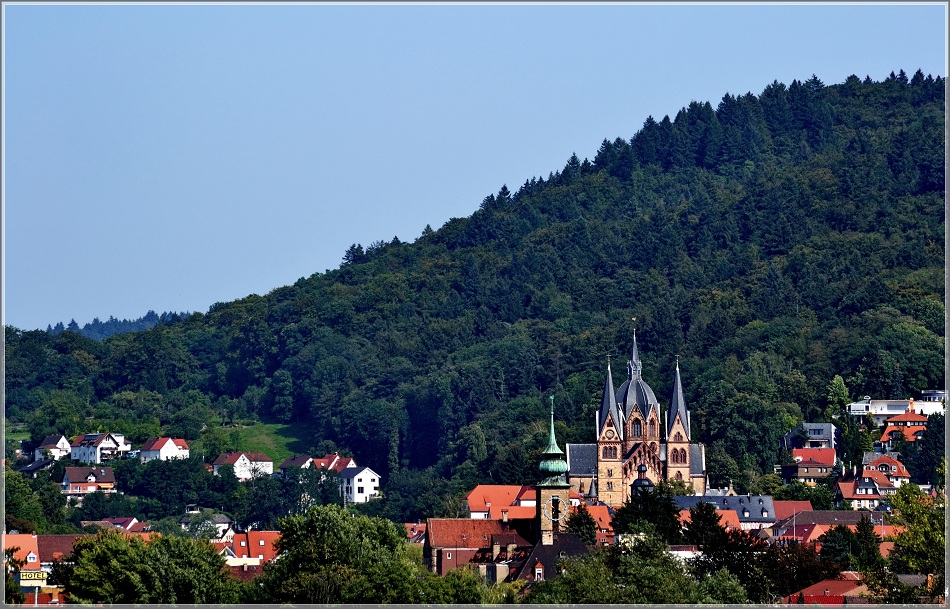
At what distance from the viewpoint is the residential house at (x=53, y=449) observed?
534 feet

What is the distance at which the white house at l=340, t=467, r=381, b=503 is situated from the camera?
6068 inches

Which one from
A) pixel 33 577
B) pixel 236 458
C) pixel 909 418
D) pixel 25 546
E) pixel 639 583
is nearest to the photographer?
pixel 639 583

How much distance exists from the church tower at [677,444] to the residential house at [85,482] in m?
47.0

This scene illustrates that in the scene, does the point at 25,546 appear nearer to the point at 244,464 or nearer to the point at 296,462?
the point at 244,464

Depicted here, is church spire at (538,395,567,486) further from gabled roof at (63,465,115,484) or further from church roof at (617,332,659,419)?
gabled roof at (63,465,115,484)

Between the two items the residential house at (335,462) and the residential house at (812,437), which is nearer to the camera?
the residential house at (812,437)

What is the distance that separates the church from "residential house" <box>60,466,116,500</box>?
4370 centimetres

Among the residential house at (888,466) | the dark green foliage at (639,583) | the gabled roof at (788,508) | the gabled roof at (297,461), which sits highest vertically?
the gabled roof at (297,461)

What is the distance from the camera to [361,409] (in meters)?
176

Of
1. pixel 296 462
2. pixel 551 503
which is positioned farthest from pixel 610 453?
pixel 296 462

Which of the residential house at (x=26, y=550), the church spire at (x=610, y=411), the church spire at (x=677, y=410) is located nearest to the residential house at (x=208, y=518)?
Result: the church spire at (x=610, y=411)

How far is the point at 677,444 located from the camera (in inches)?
4818

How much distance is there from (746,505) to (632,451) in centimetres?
1273

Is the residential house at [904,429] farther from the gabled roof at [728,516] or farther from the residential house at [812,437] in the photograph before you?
the gabled roof at [728,516]
